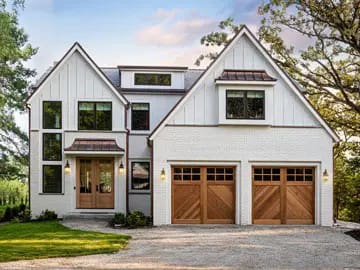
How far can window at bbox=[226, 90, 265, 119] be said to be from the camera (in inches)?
810

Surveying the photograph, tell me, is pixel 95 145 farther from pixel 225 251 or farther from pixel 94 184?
pixel 225 251

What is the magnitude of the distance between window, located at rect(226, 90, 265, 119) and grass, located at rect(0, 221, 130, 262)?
22.7ft

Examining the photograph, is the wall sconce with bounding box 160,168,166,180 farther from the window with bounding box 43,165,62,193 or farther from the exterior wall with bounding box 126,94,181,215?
the window with bounding box 43,165,62,193

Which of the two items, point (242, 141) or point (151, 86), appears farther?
point (151, 86)

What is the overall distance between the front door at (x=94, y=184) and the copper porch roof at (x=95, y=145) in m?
0.77

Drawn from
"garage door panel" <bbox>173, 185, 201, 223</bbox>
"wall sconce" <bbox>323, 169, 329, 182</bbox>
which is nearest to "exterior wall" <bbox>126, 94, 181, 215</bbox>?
"garage door panel" <bbox>173, 185, 201, 223</bbox>

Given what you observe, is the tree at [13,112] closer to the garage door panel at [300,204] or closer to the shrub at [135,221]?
the shrub at [135,221]

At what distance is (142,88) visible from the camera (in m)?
25.1

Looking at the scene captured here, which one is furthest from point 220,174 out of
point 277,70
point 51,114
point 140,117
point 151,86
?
point 51,114

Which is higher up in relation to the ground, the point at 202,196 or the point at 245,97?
the point at 245,97

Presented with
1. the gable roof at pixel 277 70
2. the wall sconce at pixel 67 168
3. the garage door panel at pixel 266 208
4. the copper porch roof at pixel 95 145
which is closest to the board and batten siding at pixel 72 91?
the copper porch roof at pixel 95 145

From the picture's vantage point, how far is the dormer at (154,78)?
25.0 meters

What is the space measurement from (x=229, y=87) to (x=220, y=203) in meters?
4.42

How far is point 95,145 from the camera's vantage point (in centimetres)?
2273
